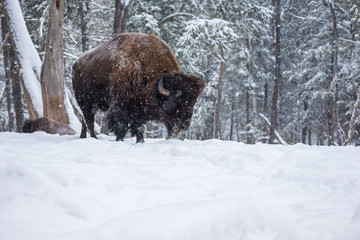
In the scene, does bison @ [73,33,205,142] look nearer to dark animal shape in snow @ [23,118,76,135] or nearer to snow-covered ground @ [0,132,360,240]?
dark animal shape in snow @ [23,118,76,135]

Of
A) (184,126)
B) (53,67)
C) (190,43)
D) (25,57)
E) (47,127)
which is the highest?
(190,43)

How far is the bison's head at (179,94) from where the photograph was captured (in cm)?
496

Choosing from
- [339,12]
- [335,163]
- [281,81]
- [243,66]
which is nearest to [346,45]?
[339,12]

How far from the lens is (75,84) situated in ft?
21.0

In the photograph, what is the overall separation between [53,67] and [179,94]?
4.60 meters

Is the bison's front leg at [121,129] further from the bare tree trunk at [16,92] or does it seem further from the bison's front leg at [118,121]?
the bare tree trunk at [16,92]

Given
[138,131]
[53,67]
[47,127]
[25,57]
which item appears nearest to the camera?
[138,131]

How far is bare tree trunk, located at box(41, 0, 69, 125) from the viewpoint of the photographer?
780cm

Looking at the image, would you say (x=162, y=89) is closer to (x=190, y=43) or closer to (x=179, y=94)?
(x=179, y=94)

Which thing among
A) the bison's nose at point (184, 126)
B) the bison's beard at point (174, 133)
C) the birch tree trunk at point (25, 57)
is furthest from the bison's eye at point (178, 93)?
the birch tree trunk at point (25, 57)

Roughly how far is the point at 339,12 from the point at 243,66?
7.21 meters

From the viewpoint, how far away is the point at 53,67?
7.89m

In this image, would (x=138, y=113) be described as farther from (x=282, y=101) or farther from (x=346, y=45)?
(x=282, y=101)

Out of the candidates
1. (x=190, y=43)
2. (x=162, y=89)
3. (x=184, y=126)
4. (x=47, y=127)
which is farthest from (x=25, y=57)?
(x=184, y=126)
